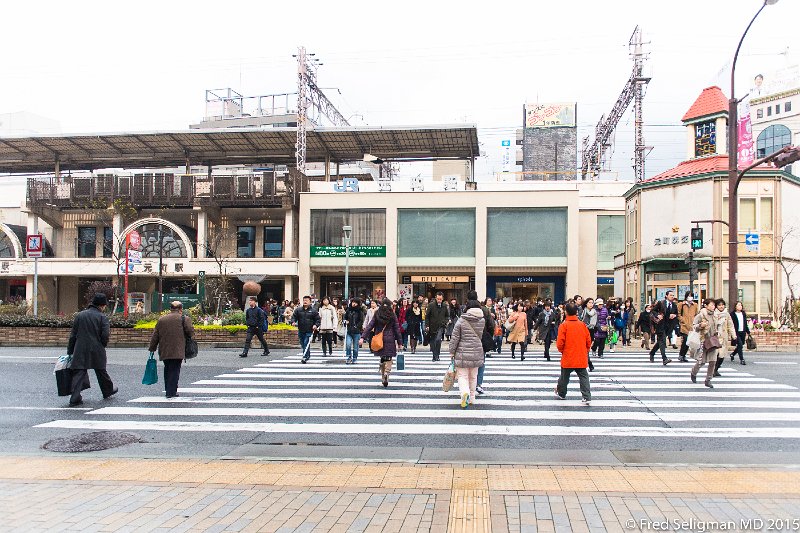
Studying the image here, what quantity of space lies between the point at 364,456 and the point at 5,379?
10.3 m

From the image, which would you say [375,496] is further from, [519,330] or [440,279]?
[440,279]

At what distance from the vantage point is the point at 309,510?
503 centimetres

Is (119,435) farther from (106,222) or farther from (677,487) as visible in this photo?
(106,222)

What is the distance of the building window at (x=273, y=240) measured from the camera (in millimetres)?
41750

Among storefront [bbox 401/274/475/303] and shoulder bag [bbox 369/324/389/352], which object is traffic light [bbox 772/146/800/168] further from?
storefront [bbox 401/274/475/303]

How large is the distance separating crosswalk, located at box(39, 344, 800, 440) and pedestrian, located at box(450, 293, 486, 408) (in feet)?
1.29

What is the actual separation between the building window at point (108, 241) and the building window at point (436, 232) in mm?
18839

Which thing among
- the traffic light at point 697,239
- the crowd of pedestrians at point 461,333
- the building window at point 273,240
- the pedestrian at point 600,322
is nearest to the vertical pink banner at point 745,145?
the traffic light at point 697,239

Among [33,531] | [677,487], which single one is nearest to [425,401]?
[677,487]

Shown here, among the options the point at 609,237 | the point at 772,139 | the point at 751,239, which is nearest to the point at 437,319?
the point at 751,239

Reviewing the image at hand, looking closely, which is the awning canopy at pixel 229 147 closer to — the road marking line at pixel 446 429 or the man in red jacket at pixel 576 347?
the man in red jacket at pixel 576 347

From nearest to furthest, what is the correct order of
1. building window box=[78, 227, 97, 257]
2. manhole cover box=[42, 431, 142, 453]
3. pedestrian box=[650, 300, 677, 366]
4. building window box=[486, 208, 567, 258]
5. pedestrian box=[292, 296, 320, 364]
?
manhole cover box=[42, 431, 142, 453]
pedestrian box=[292, 296, 320, 364]
pedestrian box=[650, 300, 677, 366]
building window box=[486, 208, 567, 258]
building window box=[78, 227, 97, 257]

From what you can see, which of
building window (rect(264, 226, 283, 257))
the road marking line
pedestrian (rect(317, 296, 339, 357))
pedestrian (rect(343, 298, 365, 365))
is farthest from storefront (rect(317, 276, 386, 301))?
the road marking line

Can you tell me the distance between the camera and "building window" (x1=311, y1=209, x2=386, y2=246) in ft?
127
